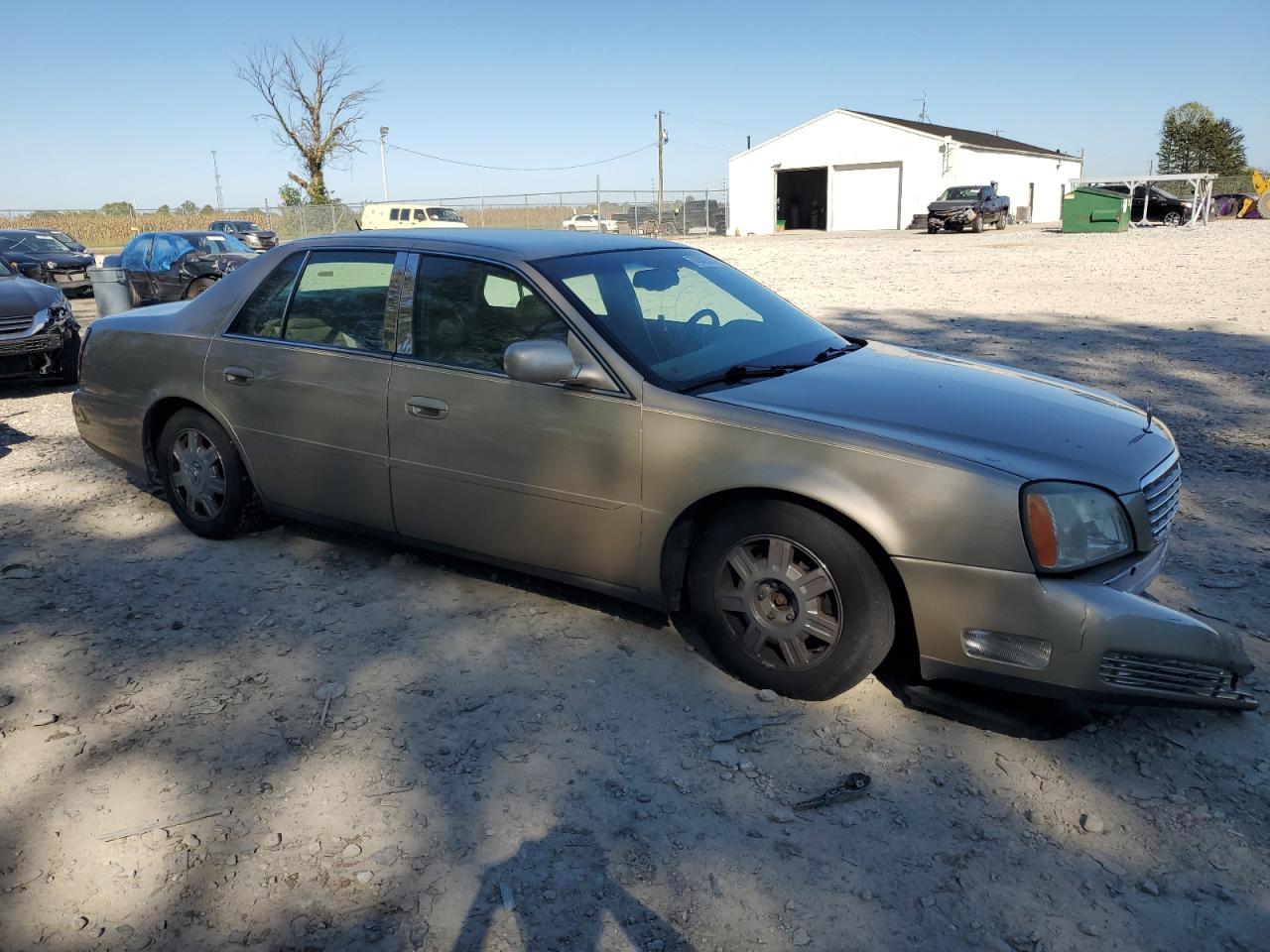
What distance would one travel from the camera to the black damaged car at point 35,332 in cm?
912

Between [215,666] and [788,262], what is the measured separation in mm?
21576

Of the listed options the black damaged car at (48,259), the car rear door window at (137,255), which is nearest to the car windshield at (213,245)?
the car rear door window at (137,255)

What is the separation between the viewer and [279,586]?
4.62 meters

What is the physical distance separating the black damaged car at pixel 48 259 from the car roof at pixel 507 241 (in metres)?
17.1

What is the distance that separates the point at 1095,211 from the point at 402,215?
2536 centimetres

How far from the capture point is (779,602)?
342 cm

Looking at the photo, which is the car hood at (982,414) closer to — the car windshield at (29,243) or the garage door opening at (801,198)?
the car windshield at (29,243)

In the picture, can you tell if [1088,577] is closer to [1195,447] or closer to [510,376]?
[510,376]

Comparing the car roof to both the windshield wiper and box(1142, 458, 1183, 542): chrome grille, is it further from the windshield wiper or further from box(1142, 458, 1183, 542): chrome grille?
box(1142, 458, 1183, 542): chrome grille

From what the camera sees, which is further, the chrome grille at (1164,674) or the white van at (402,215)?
the white van at (402,215)

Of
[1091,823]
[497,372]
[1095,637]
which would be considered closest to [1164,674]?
[1095,637]

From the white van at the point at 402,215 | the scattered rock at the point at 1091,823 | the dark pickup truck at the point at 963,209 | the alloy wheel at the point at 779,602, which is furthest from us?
the dark pickup truck at the point at 963,209

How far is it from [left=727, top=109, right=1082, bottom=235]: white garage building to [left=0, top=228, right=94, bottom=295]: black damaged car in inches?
1437

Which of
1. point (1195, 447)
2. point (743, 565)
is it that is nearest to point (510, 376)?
point (743, 565)
